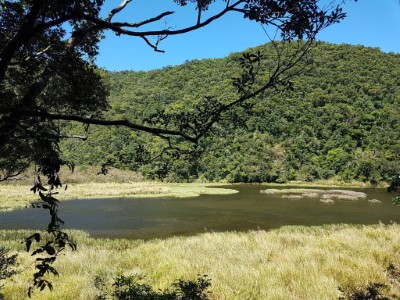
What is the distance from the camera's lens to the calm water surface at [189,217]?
74.6 feet

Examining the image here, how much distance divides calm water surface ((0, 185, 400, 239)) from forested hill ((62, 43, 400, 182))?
30.3 metres

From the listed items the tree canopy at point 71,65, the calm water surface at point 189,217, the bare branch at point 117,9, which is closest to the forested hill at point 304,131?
the calm water surface at point 189,217

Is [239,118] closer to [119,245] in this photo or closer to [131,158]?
[131,158]

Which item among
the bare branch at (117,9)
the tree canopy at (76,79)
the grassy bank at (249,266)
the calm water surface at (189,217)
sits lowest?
the calm water surface at (189,217)

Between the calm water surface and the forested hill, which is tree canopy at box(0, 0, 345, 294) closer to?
the calm water surface

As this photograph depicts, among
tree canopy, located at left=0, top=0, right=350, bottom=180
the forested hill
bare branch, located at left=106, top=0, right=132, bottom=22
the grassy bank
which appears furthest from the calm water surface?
the forested hill

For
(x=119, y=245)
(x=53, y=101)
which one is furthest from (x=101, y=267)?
(x=119, y=245)

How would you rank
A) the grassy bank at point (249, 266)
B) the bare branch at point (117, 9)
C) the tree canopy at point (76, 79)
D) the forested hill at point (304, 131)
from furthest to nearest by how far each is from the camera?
the forested hill at point (304, 131) → the grassy bank at point (249, 266) → the bare branch at point (117, 9) → the tree canopy at point (76, 79)

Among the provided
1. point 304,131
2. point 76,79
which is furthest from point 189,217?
point 304,131

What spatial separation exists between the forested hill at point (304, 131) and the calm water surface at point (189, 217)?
99.3 feet

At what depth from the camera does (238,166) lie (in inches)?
3221

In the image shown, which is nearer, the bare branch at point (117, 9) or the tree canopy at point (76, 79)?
the tree canopy at point (76, 79)

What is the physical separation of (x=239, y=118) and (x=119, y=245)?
1337 centimetres

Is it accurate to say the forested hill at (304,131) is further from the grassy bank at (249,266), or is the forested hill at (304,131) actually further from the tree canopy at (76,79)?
the tree canopy at (76,79)
